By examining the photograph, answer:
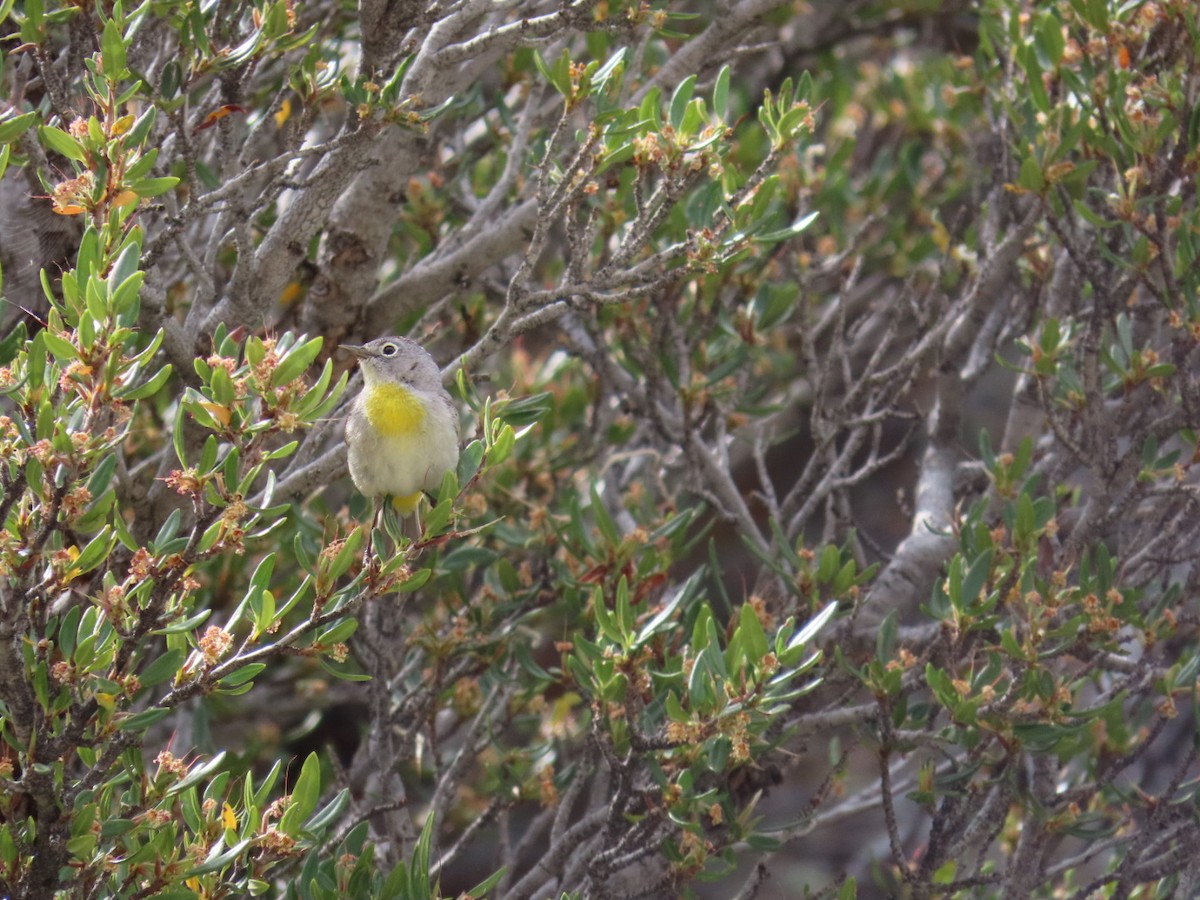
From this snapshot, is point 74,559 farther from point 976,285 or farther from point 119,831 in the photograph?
point 976,285

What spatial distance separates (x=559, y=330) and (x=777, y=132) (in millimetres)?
1810

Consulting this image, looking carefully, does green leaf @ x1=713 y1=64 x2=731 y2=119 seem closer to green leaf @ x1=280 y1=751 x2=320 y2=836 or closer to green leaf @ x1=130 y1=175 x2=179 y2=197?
green leaf @ x1=130 y1=175 x2=179 y2=197

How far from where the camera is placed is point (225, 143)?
3.38 meters

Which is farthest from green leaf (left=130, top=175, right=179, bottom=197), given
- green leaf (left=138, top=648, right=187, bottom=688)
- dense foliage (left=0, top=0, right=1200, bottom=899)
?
green leaf (left=138, top=648, right=187, bottom=688)

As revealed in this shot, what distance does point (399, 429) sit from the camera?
3.49 m

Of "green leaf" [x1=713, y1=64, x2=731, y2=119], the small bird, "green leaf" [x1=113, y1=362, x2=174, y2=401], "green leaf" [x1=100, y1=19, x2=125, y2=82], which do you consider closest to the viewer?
"green leaf" [x1=113, y1=362, x2=174, y2=401]

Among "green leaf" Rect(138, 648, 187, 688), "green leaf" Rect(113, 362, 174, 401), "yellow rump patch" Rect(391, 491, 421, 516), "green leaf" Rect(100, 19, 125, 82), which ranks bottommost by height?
"yellow rump patch" Rect(391, 491, 421, 516)

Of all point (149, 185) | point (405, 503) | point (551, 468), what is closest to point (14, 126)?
point (149, 185)

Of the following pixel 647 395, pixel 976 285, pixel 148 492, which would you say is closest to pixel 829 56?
pixel 976 285

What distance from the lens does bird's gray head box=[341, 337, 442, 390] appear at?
3.68m

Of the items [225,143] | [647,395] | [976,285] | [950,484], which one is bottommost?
[950,484]

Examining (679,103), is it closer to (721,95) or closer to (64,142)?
(721,95)

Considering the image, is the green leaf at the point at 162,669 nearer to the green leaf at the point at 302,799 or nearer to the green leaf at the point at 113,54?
the green leaf at the point at 302,799

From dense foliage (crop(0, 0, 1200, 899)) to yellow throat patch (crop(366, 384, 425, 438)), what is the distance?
139 mm
